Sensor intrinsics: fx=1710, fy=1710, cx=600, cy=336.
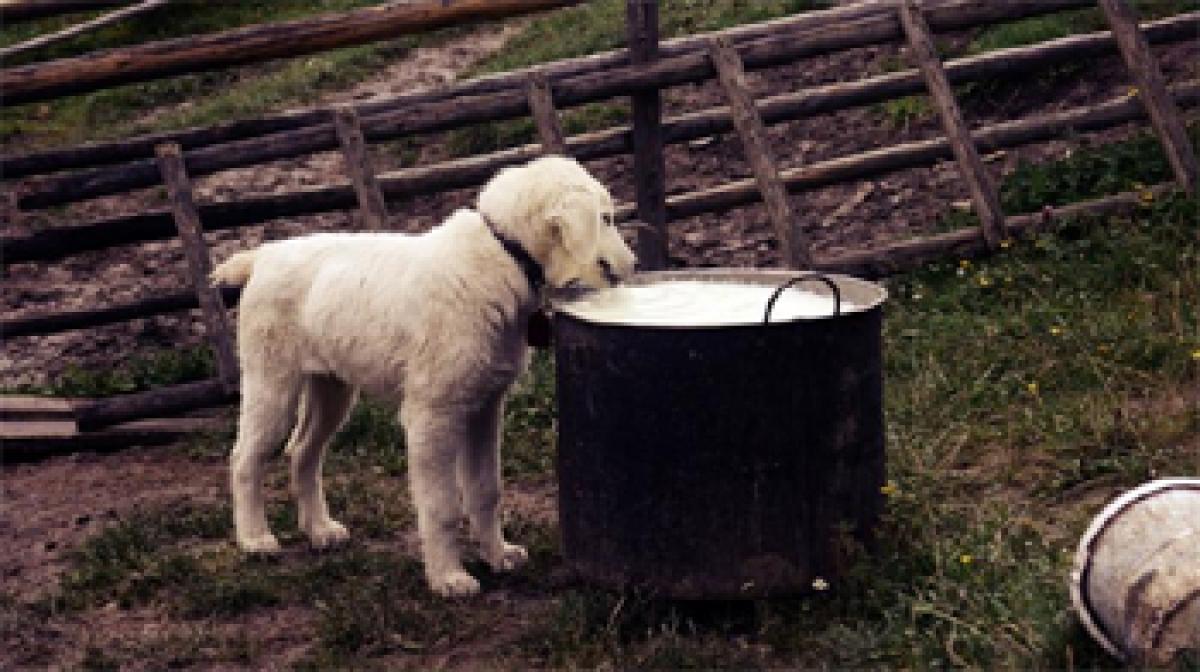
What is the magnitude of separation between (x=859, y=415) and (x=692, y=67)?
14.3 ft

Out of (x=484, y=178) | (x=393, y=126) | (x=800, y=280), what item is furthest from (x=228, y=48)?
(x=800, y=280)

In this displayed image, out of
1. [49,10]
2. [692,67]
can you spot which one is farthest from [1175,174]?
[49,10]

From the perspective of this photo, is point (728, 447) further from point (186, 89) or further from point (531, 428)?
point (186, 89)

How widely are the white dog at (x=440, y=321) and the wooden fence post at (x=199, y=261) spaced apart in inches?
78.4

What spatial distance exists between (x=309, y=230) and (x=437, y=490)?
253 inches

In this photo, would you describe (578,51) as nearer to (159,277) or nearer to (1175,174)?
(159,277)

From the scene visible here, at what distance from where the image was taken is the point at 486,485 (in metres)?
6.35

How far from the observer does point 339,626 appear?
5.67 meters

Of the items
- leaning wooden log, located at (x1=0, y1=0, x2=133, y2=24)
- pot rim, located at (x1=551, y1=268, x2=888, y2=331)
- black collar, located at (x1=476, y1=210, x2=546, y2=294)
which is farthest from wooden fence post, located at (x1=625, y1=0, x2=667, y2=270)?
leaning wooden log, located at (x1=0, y1=0, x2=133, y2=24)

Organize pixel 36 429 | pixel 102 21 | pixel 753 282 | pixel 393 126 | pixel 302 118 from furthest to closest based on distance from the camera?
pixel 102 21 → pixel 302 118 → pixel 393 126 → pixel 36 429 → pixel 753 282

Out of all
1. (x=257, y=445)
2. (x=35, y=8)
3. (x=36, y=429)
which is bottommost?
(x=36, y=429)

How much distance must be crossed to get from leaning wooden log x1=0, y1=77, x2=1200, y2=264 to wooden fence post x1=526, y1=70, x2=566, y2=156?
1.16 feet

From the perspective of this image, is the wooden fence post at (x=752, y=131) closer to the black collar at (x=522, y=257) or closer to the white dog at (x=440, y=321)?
the white dog at (x=440, y=321)

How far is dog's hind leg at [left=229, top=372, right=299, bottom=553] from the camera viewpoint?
6688 mm
